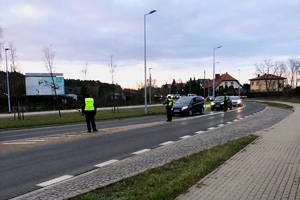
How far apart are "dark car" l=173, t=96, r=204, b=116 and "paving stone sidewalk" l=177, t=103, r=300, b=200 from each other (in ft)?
45.6

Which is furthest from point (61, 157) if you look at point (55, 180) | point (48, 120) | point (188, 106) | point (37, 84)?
point (37, 84)

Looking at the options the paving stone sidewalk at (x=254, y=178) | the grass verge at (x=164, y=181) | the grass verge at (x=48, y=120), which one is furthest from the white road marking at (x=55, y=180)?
the grass verge at (x=48, y=120)

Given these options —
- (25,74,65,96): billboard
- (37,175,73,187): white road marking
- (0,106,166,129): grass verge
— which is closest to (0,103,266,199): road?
(37,175,73,187): white road marking

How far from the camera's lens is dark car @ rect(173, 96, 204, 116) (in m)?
21.3

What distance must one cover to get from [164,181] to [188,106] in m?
17.1

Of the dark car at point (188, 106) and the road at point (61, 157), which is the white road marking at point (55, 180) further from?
the dark car at point (188, 106)

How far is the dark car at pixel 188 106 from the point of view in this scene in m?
21.3

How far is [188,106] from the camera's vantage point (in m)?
21.5

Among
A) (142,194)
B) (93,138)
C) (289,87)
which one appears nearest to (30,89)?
(93,138)

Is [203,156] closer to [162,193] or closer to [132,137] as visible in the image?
[162,193]

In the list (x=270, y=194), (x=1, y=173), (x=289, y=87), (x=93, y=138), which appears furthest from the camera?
(x=289, y=87)

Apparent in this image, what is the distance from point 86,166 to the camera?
6.30 metres

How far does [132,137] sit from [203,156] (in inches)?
172

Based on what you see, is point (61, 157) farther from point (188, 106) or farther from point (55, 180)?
point (188, 106)
